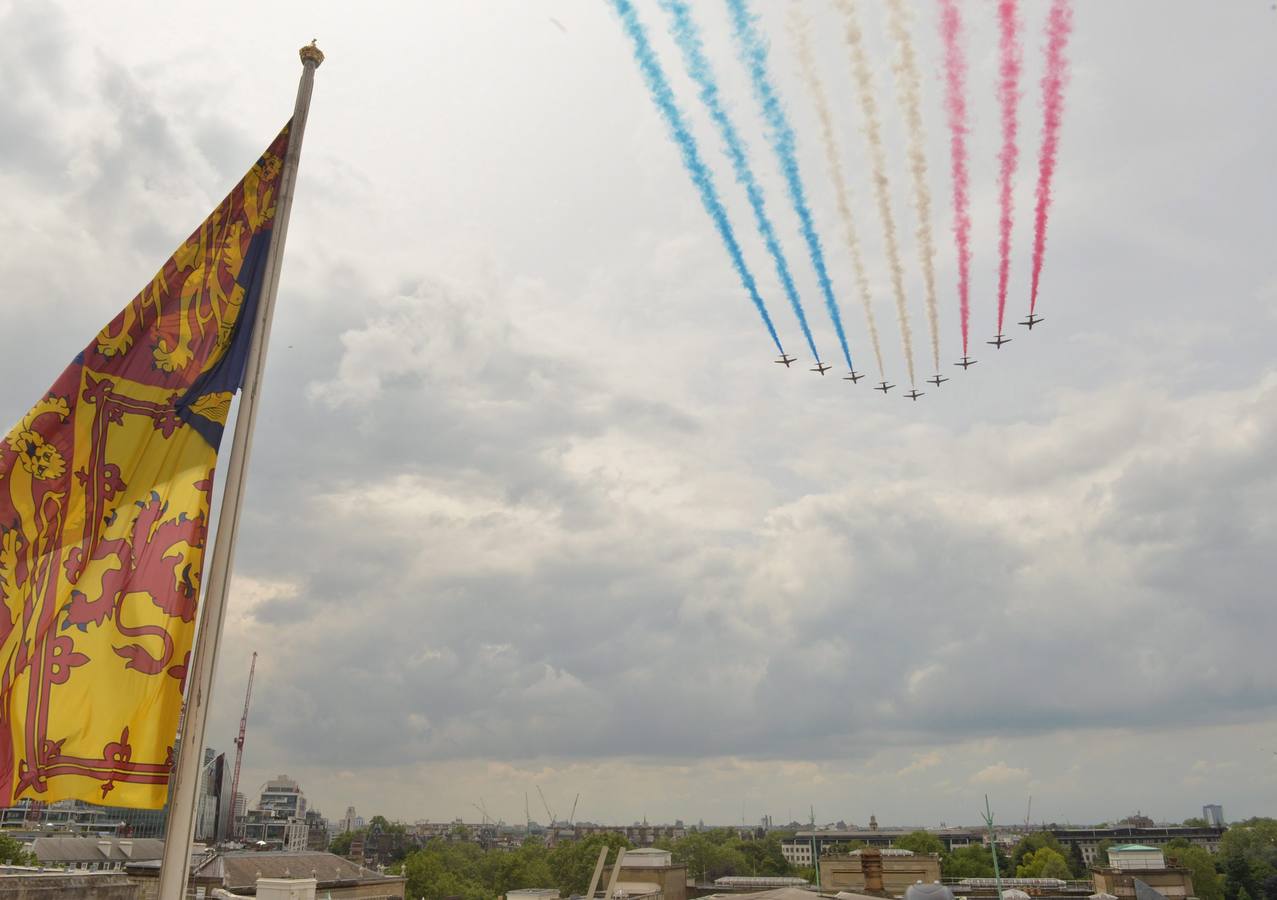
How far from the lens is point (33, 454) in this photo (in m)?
9.45

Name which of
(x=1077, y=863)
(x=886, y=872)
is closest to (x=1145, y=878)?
(x=886, y=872)

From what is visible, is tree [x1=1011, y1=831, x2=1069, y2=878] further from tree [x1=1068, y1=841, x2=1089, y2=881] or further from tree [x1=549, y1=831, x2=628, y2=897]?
tree [x1=549, y1=831, x2=628, y2=897]

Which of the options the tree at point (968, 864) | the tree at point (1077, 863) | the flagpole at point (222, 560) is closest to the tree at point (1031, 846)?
the tree at point (1077, 863)

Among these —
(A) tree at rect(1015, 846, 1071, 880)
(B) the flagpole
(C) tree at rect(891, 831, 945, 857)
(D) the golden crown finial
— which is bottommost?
(A) tree at rect(1015, 846, 1071, 880)

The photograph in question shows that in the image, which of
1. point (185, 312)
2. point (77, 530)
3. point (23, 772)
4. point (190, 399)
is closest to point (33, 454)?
point (77, 530)

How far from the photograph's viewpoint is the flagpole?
802 cm

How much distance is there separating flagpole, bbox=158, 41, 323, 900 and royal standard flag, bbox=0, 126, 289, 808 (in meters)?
0.30

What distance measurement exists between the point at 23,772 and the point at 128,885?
9.22 meters

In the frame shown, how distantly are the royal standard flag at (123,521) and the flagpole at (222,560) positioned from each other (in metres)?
0.30

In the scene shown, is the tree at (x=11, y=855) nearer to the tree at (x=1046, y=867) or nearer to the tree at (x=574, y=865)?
the tree at (x=574, y=865)

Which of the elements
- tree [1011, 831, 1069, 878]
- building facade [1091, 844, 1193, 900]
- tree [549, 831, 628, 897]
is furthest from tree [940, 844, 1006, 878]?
building facade [1091, 844, 1193, 900]

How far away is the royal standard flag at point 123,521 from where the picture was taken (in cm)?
866

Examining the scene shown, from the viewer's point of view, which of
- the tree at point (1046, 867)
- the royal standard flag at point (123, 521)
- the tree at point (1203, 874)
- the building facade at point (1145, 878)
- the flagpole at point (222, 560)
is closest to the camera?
the flagpole at point (222, 560)

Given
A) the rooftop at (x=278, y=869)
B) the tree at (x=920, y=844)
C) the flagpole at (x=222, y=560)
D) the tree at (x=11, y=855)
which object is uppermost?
the flagpole at (x=222, y=560)
